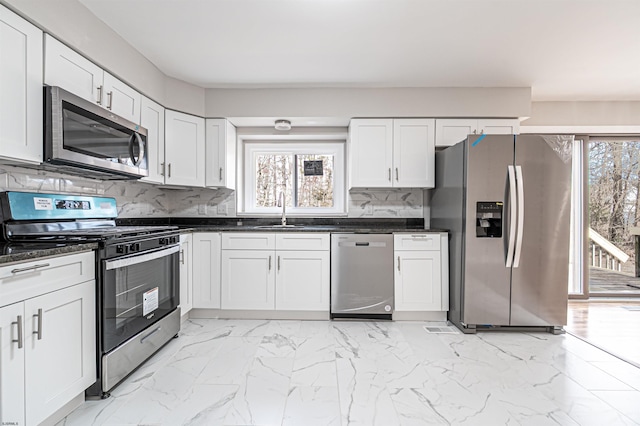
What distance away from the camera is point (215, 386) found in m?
1.93

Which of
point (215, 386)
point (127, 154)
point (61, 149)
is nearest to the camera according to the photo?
point (61, 149)

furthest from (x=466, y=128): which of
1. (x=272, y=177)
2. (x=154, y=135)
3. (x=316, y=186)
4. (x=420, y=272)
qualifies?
(x=154, y=135)

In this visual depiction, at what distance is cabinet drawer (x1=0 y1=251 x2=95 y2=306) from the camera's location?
127 centimetres

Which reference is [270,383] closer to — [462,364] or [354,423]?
[354,423]

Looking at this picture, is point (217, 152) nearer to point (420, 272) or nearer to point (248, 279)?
point (248, 279)

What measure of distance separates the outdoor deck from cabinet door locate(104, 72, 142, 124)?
5.20 meters

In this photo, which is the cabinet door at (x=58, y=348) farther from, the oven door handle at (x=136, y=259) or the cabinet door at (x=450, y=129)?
the cabinet door at (x=450, y=129)

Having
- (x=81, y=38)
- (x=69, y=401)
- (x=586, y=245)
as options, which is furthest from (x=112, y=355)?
(x=586, y=245)

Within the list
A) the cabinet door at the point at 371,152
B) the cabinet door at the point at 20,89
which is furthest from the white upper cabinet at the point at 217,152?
the cabinet door at the point at 20,89

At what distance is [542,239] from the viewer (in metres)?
2.79

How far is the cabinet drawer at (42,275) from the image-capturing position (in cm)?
127

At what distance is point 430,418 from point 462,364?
74 cm

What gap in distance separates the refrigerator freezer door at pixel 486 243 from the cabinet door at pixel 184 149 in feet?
8.45

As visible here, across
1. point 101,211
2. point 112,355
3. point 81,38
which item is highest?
point 81,38
